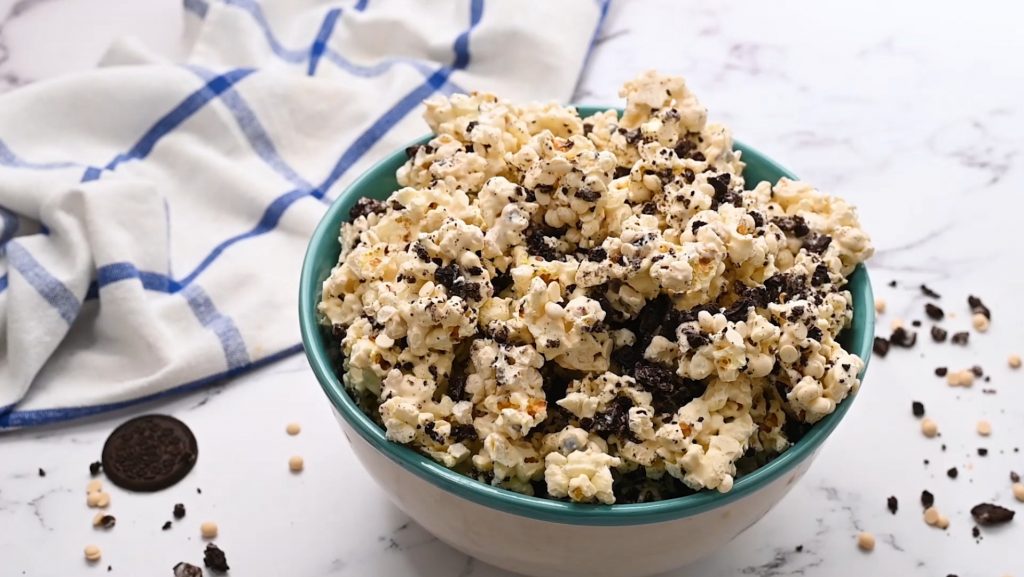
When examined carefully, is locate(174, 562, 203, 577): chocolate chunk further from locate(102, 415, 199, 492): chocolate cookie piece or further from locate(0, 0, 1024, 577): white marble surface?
locate(102, 415, 199, 492): chocolate cookie piece

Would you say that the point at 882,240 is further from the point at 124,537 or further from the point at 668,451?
the point at 124,537

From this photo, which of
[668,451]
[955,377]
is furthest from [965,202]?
[668,451]

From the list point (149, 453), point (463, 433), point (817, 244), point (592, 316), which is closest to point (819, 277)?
point (817, 244)

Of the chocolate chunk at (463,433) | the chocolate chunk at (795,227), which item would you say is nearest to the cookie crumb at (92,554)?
the chocolate chunk at (463,433)

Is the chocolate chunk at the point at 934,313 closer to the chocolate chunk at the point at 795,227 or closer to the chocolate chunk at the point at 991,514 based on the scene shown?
the chocolate chunk at the point at 991,514

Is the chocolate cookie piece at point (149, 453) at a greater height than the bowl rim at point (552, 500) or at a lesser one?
lesser

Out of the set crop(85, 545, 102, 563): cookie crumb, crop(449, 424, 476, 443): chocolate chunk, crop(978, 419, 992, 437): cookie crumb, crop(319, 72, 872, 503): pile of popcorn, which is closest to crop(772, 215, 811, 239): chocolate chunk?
crop(319, 72, 872, 503): pile of popcorn
